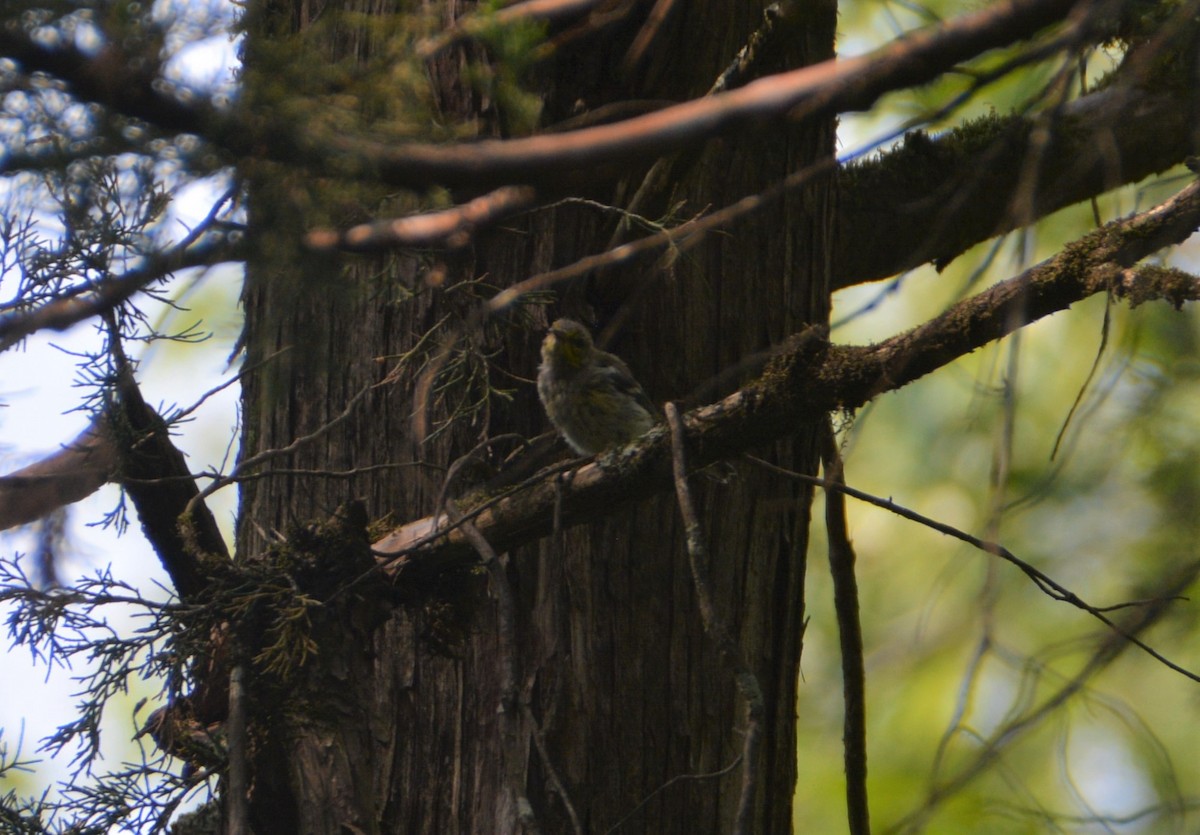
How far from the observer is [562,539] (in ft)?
9.87

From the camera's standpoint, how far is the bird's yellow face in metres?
3.18

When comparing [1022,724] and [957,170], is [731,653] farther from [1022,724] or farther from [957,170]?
[957,170]

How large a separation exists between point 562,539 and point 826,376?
1068mm

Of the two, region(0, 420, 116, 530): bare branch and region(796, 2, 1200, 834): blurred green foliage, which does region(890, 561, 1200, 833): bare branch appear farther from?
region(0, 420, 116, 530): bare branch

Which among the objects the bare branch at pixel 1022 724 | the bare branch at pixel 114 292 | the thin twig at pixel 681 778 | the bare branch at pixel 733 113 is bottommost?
the bare branch at pixel 1022 724

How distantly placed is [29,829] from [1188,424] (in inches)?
143

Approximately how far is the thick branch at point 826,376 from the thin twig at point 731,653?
86 millimetres

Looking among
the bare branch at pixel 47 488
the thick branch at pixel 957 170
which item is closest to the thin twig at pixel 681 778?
the bare branch at pixel 47 488

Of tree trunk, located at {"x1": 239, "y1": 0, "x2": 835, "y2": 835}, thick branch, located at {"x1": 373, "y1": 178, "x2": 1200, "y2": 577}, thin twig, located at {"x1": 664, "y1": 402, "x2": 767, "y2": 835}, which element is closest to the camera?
thin twig, located at {"x1": 664, "y1": 402, "x2": 767, "y2": 835}

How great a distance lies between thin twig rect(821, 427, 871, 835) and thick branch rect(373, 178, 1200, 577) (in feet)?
2.84

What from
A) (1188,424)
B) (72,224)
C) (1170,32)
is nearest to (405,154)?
(72,224)

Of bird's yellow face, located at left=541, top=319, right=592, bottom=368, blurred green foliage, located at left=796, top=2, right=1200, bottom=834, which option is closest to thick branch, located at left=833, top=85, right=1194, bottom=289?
blurred green foliage, located at left=796, top=2, right=1200, bottom=834

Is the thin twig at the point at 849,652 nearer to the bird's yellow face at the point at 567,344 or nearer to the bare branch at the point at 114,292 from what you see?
the bird's yellow face at the point at 567,344

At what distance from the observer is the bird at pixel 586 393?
3.19 metres
